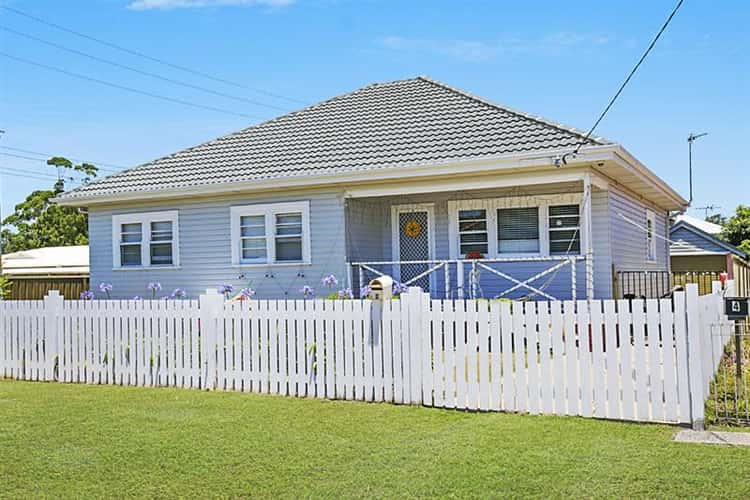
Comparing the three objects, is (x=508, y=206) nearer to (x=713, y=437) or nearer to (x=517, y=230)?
(x=517, y=230)

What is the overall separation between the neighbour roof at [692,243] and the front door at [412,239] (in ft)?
59.1

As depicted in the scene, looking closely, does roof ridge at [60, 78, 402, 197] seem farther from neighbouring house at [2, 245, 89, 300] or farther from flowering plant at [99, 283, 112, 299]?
neighbouring house at [2, 245, 89, 300]

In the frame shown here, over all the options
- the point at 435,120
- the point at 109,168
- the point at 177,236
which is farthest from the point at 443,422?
the point at 109,168

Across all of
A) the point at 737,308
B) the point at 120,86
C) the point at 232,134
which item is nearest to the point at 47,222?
the point at 120,86

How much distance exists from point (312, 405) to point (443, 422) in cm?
158

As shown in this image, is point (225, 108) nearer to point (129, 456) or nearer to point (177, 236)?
point (177, 236)

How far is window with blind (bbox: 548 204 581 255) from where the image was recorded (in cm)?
1468

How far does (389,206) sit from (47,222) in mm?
41854

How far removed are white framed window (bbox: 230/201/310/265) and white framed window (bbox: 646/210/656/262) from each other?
30.1ft

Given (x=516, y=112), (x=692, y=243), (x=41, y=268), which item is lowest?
(x=41, y=268)

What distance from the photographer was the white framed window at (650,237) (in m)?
19.6

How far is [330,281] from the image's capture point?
15070 millimetres

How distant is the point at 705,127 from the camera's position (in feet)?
121

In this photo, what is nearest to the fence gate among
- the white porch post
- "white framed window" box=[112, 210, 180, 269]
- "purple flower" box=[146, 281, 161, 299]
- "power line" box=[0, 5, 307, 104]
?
the white porch post
